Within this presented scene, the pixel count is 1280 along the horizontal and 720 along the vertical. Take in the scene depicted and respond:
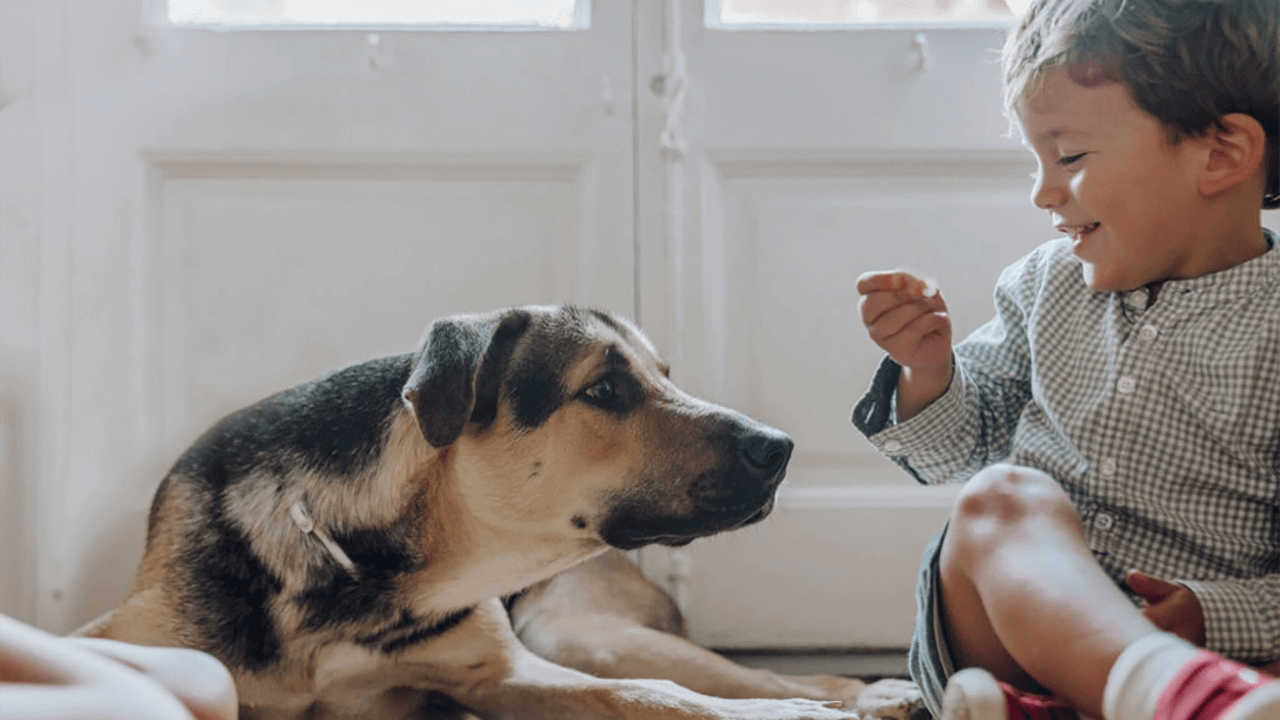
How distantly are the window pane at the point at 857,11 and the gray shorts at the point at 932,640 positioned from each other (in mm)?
1095

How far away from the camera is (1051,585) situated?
90 centimetres

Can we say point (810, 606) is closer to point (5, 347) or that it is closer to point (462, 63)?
point (462, 63)

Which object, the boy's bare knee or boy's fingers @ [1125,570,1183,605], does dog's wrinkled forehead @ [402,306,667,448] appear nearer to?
the boy's bare knee

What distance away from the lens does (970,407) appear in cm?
131

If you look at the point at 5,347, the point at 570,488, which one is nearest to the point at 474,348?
the point at 570,488

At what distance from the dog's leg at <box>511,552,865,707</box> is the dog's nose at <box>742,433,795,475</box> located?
0.41 m

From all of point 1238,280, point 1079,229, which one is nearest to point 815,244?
point 1079,229

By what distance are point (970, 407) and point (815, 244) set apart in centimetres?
64

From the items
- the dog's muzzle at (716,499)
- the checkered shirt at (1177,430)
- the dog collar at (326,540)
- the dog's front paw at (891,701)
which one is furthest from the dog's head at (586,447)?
the dog's front paw at (891,701)

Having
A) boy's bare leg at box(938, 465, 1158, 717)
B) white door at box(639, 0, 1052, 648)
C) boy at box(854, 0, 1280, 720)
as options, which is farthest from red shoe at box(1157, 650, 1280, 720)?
white door at box(639, 0, 1052, 648)

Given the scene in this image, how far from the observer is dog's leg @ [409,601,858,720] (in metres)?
1.23

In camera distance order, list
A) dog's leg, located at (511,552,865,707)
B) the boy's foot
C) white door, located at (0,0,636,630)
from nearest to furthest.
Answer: the boy's foot < dog's leg, located at (511,552,865,707) < white door, located at (0,0,636,630)

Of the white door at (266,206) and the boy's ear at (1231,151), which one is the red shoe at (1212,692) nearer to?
the boy's ear at (1231,151)

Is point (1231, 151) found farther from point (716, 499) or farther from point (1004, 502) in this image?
point (716, 499)
